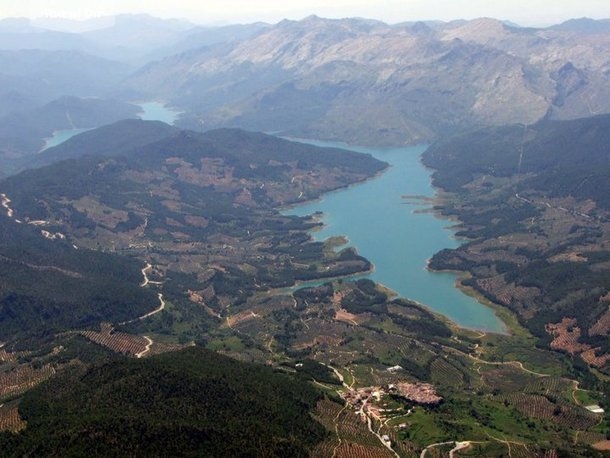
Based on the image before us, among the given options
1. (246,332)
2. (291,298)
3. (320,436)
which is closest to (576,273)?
(291,298)

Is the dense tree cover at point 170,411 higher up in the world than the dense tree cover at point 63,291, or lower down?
higher up

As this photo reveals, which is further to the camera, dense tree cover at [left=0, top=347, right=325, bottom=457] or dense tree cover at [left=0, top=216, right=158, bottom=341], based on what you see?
dense tree cover at [left=0, top=216, right=158, bottom=341]

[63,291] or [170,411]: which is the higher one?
[170,411]

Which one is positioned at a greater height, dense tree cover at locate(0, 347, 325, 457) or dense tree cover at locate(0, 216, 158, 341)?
dense tree cover at locate(0, 347, 325, 457)

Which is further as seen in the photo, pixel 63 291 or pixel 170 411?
pixel 63 291

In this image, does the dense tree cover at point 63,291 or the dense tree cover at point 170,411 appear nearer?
the dense tree cover at point 170,411
